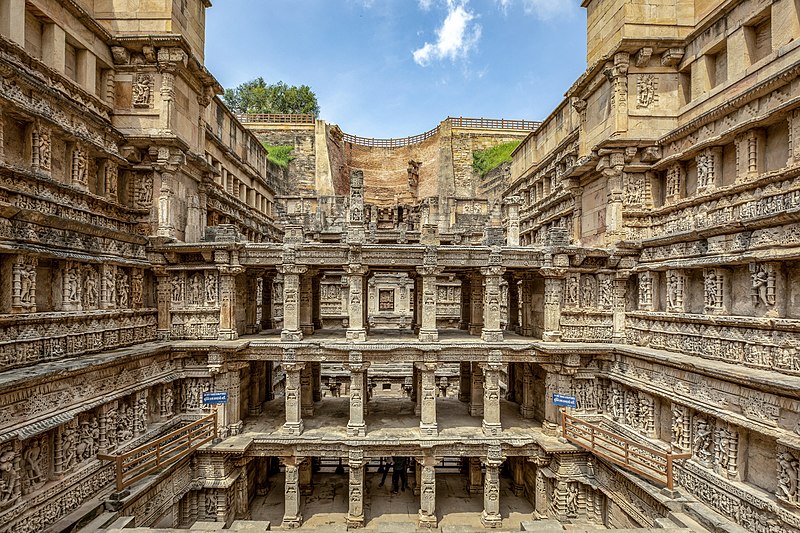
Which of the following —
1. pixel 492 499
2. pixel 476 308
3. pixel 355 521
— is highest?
pixel 476 308

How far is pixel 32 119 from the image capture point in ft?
26.9

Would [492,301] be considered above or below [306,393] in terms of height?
above

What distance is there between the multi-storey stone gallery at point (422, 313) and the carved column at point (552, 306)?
0.07 meters

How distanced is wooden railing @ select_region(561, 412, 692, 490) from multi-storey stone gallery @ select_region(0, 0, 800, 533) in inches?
3.2

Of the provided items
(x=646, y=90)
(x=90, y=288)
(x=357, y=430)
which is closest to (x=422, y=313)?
(x=357, y=430)

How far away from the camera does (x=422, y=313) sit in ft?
39.4

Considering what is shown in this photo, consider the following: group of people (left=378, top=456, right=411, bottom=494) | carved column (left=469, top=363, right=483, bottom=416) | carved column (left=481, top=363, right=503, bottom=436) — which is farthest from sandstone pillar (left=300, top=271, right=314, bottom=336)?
carved column (left=481, top=363, right=503, bottom=436)

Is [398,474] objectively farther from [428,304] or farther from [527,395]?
[428,304]

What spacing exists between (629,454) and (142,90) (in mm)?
16641

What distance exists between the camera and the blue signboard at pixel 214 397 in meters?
10.6

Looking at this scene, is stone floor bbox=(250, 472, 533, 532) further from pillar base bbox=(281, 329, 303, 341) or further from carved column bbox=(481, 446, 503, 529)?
pillar base bbox=(281, 329, 303, 341)

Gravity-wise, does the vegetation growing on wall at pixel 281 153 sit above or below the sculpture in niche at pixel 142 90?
above

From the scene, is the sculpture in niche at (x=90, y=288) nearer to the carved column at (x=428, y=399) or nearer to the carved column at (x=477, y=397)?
the carved column at (x=428, y=399)

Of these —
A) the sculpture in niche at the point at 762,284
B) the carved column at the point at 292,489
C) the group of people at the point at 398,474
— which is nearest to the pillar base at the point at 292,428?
the carved column at the point at 292,489
